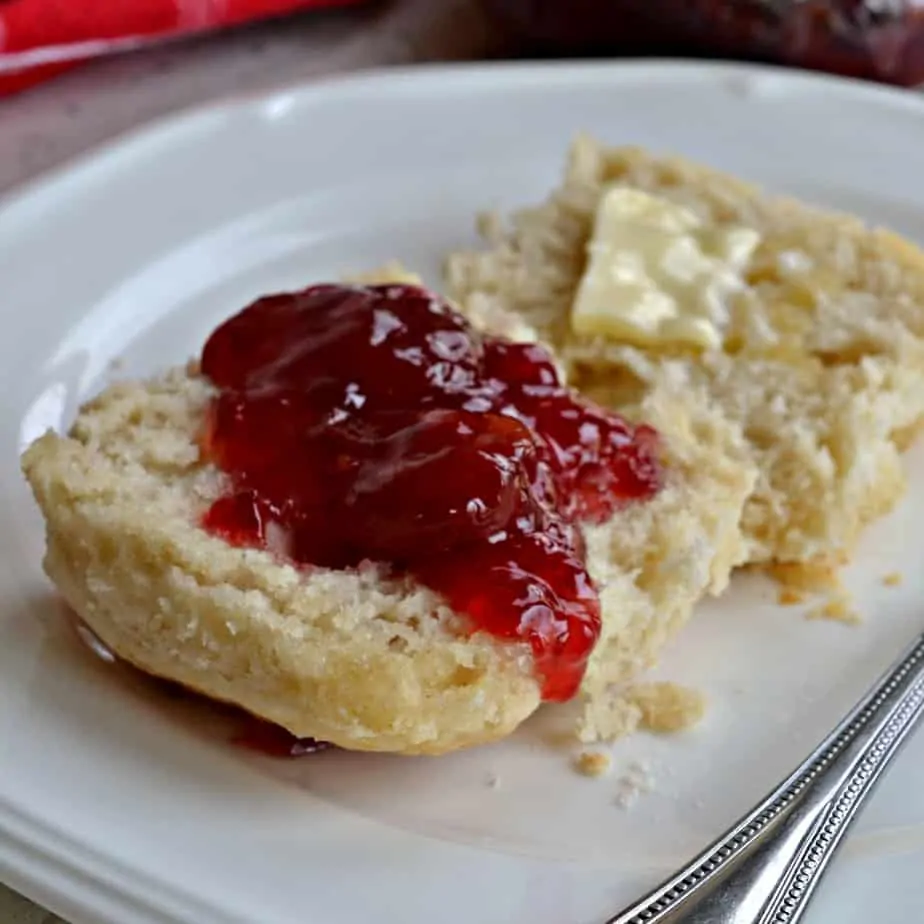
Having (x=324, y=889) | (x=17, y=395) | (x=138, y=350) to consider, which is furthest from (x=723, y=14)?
(x=324, y=889)

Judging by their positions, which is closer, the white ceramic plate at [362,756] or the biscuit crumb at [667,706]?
the white ceramic plate at [362,756]

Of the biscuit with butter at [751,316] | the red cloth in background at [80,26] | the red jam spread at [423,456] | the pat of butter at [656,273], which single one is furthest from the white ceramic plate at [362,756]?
the red cloth in background at [80,26]

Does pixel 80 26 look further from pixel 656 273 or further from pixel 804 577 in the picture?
pixel 804 577

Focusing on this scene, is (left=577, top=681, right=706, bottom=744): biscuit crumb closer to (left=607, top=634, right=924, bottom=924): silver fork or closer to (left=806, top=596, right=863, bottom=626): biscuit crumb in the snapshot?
(left=607, top=634, right=924, bottom=924): silver fork

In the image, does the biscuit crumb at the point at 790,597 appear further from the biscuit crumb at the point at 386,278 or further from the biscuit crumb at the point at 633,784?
the biscuit crumb at the point at 386,278

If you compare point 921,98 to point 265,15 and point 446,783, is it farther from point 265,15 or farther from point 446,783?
point 446,783

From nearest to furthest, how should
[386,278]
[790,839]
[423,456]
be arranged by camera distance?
[790,839] < [423,456] < [386,278]

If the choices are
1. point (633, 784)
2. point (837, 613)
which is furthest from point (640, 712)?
point (837, 613)
